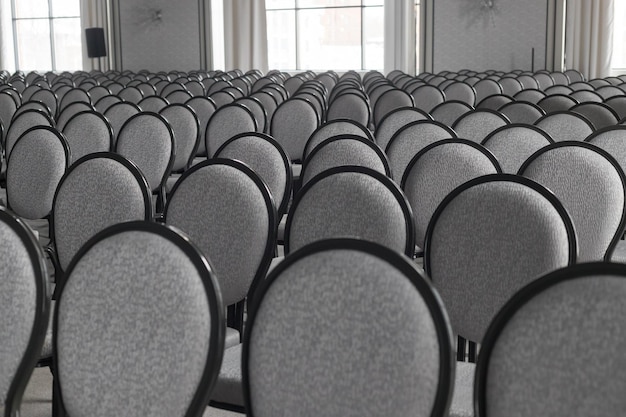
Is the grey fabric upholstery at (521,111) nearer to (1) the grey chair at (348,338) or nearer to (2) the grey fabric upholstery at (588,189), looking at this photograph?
(2) the grey fabric upholstery at (588,189)

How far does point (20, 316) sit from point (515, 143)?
2975mm

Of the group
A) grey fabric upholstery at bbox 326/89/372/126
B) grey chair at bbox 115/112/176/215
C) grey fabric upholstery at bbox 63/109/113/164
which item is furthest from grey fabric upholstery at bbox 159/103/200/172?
grey fabric upholstery at bbox 326/89/372/126

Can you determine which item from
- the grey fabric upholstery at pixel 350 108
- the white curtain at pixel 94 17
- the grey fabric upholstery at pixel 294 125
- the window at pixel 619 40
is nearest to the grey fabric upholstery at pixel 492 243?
the grey fabric upholstery at pixel 294 125

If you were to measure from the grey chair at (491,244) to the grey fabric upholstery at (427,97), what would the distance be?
6.13m

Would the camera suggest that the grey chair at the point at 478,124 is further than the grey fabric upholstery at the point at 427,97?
No

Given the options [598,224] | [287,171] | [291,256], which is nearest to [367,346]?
[291,256]

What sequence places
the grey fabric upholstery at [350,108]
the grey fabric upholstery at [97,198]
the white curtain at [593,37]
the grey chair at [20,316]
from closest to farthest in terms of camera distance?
the grey chair at [20,316] → the grey fabric upholstery at [97,198] → the grey fabric upholstery at [350,108] → the white curtain at [593,37]

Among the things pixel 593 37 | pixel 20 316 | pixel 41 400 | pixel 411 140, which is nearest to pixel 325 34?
pixel 593 37

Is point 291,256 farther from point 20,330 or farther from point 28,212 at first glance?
point 28,212

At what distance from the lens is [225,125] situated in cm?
671

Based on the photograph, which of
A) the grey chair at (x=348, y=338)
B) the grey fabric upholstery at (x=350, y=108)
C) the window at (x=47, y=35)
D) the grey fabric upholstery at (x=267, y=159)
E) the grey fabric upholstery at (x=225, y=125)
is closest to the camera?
the grey chair at (x=348, y=338)

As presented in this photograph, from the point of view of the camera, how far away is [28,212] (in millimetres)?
4750

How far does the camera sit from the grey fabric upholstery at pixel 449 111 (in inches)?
270

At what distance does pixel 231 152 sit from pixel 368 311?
2.84 meters
